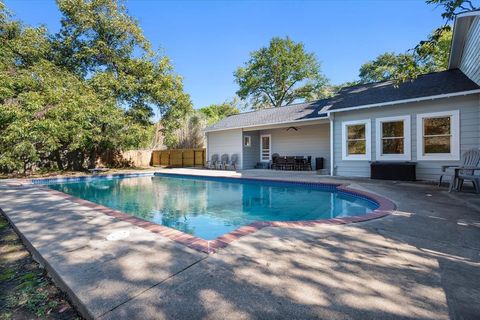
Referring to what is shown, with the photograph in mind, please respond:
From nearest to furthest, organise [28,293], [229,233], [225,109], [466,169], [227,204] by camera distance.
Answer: [28,293]
[229,233]
[466,169]
[227,204]
[225,109]

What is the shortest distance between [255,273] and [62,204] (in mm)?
5035

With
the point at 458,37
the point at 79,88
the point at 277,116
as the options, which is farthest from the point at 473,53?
the point at 79,88

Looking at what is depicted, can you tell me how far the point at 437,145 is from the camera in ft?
26.5

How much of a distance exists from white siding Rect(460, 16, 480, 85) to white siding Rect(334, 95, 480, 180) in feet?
2.58

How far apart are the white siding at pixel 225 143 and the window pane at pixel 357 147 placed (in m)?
6.80

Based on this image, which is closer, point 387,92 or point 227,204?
point 227,204

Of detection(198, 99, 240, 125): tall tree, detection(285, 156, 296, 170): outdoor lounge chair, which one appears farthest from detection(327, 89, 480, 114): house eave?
detection(198, 99, 240, 125): tall tree

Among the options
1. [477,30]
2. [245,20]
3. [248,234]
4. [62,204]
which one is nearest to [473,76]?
[477,30]

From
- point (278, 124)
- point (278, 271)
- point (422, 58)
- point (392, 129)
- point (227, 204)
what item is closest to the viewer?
point (278, 271)

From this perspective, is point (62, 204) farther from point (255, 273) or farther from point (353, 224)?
point (353, 224)

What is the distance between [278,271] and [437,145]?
8493 millimetres

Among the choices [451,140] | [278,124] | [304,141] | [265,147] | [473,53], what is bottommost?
[451,140]

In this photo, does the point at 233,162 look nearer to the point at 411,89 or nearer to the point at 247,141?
the point at 247,141

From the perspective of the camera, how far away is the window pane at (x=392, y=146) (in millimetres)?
8758
